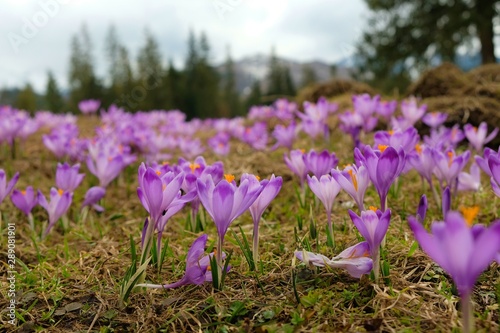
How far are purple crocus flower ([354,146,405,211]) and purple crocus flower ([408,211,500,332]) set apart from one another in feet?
2.01

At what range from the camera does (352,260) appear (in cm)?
142

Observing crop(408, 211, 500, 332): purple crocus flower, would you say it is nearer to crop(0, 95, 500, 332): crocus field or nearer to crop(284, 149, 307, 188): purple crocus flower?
crop(0, 95, 500, 332): crocus field

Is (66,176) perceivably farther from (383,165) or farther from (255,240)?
(383,165)

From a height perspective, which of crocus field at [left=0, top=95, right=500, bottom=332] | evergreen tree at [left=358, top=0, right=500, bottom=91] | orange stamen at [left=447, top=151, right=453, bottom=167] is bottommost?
crocus field at [left=0, top=95, right=500, bottom=332]

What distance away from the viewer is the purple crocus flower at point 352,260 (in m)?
1.41

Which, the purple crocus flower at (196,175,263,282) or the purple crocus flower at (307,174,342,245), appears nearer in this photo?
the purple crocus flower at (196,175,263,282)

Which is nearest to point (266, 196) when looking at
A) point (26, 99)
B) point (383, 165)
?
point (383, 165)

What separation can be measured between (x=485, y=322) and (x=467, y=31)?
1520 cm

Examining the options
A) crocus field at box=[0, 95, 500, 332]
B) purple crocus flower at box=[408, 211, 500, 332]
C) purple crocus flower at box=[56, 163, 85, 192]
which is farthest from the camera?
purple crocus flower at box=[56, 163, 85, 192]

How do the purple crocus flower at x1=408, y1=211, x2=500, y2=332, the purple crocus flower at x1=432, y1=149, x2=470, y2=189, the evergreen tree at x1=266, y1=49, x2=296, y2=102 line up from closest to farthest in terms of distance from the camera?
the purple crocus flower at x1=408, y1=211, x2=500, y2=332
the purple crocus flower at x1=432, y1=149, x2=470, y2=189
the evergreen tree at x1=266, y1=49, x2=296, y2=102

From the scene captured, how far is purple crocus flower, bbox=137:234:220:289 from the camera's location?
1.46 metres

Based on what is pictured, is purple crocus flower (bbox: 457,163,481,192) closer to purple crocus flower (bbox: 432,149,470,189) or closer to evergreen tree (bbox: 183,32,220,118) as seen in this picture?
purple crocus flower (bbox: 432,149,470,189)

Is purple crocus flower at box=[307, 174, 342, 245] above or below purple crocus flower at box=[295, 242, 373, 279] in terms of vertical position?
above

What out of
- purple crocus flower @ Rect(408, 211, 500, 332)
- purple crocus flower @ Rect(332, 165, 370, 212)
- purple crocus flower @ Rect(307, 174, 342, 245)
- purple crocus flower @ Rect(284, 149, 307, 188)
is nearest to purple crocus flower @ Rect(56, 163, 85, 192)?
purple crocus flower @ Rect(284, 149, 307, 188)
